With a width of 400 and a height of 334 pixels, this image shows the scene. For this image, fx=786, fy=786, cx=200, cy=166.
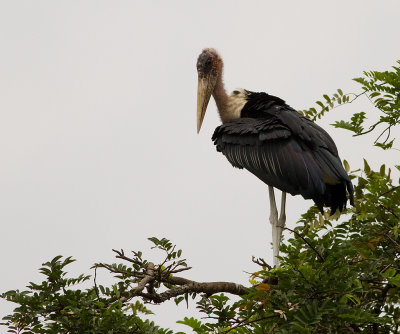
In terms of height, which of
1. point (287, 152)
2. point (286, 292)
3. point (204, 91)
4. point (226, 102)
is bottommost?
point (286, 292)

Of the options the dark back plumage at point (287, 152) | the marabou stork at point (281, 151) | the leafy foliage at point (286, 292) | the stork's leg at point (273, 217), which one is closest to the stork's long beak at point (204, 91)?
the marabou stork at point (281, 151)

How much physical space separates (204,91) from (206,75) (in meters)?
0.22

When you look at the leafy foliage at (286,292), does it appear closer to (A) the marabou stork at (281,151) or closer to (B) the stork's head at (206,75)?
(A) the marabou stork at (281,151)

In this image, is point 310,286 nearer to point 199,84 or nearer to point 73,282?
point 73,282

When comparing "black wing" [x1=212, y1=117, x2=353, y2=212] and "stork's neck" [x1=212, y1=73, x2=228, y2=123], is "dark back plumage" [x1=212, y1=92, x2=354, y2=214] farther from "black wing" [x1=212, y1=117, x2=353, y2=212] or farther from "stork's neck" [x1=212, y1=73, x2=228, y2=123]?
"stork's neck" [x1=212, y1=73, x2=228, y2=123]

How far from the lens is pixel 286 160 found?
7.38m

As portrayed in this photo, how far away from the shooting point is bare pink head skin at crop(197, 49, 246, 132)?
9047mm

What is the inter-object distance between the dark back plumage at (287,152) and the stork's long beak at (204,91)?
1.02 metres

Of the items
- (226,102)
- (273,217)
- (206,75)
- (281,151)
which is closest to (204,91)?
(206,75)

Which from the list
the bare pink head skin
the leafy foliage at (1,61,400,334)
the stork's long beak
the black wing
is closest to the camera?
the leafy foliage at (1,61,400,334)

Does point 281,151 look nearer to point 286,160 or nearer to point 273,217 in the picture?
point 286,160

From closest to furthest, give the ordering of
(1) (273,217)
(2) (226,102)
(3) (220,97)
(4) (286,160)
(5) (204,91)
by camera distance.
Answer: (4) (286,160), (1) (273,217), (2) (226,102), (3) (220,97), (5) (204,91)

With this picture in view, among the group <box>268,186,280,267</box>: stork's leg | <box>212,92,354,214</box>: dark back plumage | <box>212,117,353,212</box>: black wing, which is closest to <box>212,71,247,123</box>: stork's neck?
<box>212,92,354,214</box>: dark back plumage

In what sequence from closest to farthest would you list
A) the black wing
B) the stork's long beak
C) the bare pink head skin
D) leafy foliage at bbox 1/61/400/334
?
leafy foliage at bbox 1/61/400/334 < the black wing < the bare pink head skin < the stork's long beak
